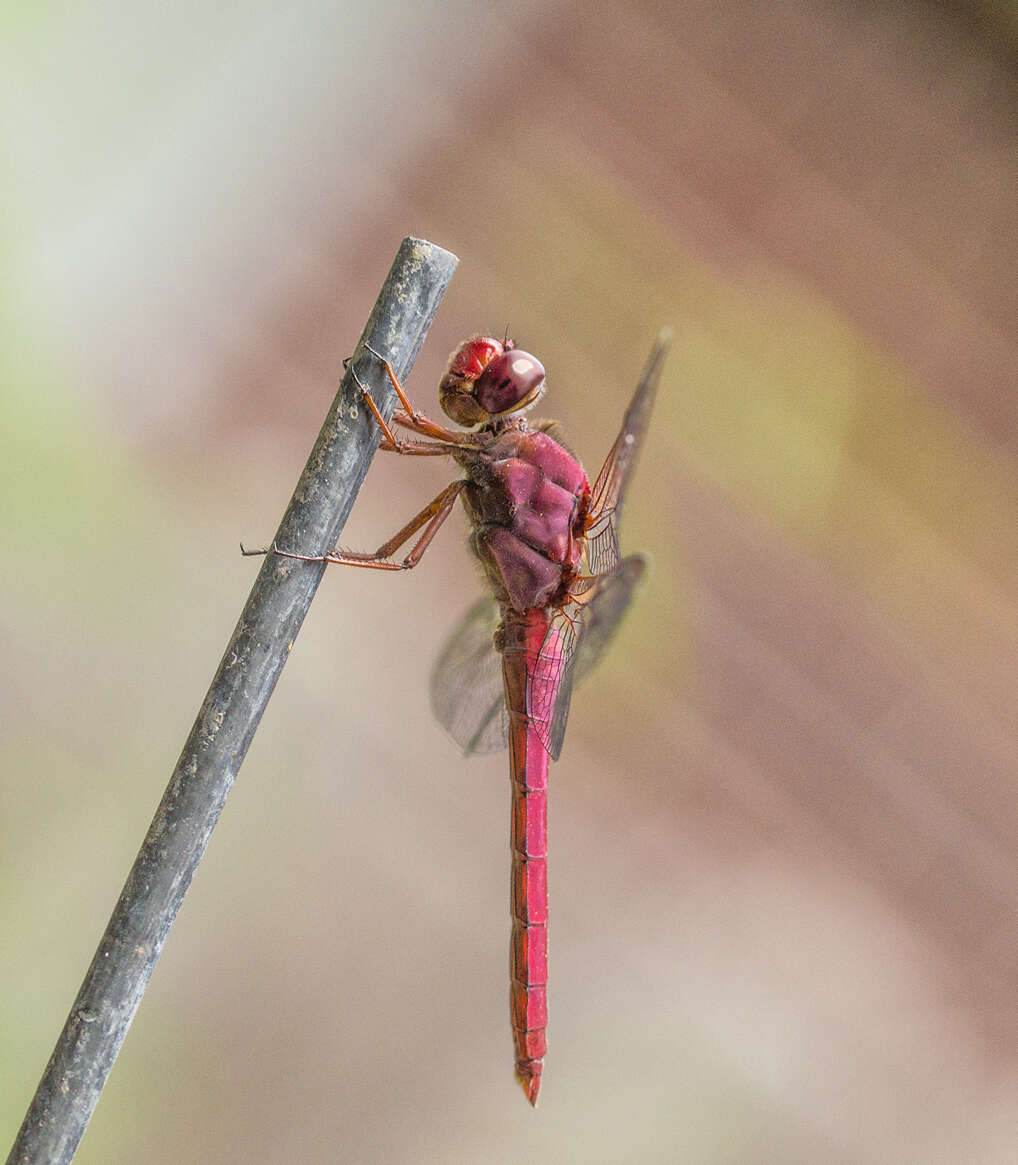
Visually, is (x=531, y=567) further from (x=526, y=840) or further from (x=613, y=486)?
(x=526, y=840)

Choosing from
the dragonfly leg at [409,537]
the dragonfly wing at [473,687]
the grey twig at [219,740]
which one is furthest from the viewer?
the dragonfly wing at [473,687]

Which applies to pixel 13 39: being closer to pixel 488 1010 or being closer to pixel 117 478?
pixel 117 478

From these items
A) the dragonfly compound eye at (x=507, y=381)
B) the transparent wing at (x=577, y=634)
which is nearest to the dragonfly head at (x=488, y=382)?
the dragonfly compound eye at (x=507, y=381)

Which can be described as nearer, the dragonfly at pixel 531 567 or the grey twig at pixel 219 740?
the grey twig at pixel 219 740

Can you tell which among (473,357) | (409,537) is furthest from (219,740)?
(473,357)

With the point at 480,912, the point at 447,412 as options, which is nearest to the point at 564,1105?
the point at 480,912

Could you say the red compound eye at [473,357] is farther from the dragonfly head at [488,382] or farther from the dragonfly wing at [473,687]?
the dragonfly wing at [473,687]

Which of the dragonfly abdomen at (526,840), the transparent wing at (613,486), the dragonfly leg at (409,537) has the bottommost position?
the dragonfly abdomen at (526,840)
